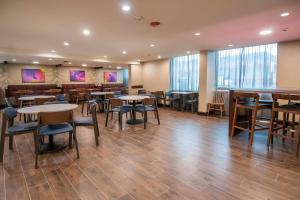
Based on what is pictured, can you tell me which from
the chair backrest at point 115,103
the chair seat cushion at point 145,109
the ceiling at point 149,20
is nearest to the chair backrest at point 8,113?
the ceiling at point 149,20

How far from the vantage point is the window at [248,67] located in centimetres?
519

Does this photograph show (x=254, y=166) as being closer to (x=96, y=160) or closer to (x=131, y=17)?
(x=96, y=160)

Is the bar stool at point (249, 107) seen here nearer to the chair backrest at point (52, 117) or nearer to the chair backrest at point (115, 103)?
the chair backrest at point (115, 103)

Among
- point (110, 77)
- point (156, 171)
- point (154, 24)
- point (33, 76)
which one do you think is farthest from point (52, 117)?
point (110, 77)

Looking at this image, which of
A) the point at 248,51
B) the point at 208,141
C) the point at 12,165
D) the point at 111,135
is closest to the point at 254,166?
the point at 208,141

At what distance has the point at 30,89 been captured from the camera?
9.55 m

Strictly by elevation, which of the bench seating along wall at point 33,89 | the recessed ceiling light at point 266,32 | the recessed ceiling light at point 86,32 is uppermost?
the recessed ceiling light at point 86,32

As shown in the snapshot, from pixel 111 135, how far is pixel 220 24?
3254 mm

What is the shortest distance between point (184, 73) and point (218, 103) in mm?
2177

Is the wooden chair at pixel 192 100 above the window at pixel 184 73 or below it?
below

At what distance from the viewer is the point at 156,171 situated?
2.39 metres

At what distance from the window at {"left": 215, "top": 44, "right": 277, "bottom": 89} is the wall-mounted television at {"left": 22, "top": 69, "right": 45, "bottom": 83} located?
9386 mm

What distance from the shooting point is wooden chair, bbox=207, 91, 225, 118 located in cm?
608

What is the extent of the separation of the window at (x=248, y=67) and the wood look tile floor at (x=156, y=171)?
255cm
